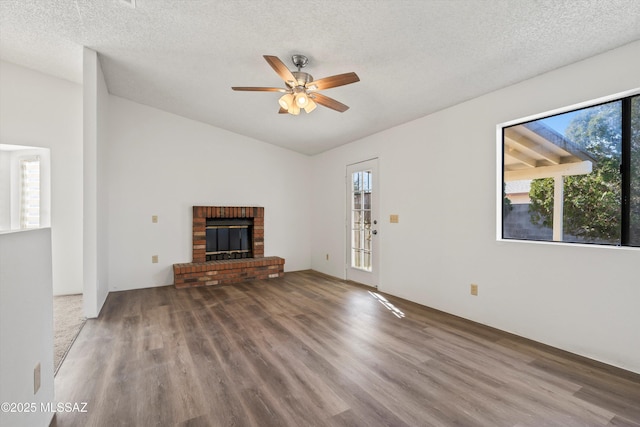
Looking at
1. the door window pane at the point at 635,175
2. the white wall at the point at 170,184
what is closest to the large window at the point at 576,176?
the door window pane at the point at 635,175

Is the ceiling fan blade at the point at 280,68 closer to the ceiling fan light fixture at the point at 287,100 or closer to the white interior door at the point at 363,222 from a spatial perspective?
the ceiling fan light fixture at the point at 287,100

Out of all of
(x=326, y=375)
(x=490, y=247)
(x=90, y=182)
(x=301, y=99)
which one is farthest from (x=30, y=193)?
(x=490, y=247)

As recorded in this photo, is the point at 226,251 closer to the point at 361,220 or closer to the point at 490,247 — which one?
the point at 361,220

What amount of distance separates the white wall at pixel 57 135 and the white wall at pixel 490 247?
4332mm

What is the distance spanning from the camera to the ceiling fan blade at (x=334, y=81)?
8.27ft

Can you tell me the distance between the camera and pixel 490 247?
3137mm

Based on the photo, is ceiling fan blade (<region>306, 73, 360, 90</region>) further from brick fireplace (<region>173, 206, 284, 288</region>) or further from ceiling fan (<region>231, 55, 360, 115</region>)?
brick fireplace (<region>173, 206, 284, 288</region>)

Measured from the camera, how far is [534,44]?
2.35 meters

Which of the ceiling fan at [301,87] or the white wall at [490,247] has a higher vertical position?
the ceiling fan at [301,87]

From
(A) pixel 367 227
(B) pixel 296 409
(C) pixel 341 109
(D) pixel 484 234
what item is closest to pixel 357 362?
(B) pixel 296 409

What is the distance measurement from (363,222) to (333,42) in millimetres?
2954

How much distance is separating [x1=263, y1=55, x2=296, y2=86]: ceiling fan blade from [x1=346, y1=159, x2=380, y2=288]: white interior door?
231 centimetres

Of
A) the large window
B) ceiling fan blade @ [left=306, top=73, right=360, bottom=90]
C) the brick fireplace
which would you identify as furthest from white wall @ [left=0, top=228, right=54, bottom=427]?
the large window

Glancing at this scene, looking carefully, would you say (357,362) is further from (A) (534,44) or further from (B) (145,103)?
(B) (145,103)
